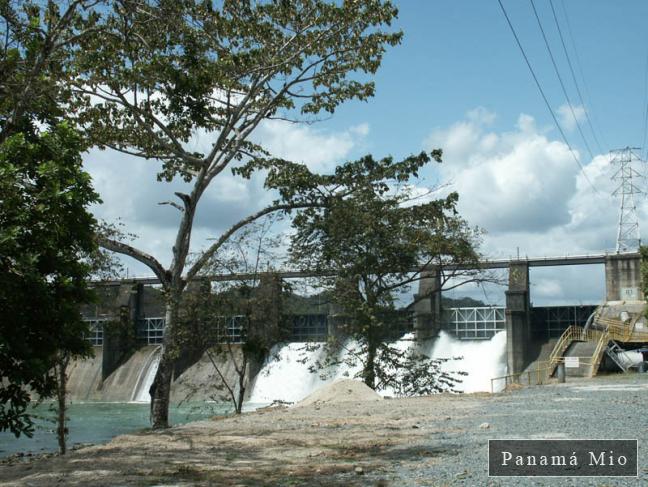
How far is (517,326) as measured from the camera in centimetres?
4172

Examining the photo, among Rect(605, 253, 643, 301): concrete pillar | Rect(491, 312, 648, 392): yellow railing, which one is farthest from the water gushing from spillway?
Rect(605, 253, 643, 301): concrete pillar

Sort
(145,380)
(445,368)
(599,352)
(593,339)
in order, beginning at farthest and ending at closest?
(145,380) < (445,368) < (593,339) < (599,352)

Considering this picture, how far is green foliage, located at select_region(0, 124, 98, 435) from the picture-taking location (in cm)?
696

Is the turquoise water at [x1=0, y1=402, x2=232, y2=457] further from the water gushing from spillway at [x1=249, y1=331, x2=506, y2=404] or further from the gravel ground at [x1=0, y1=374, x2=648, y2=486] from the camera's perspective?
the gravel ground at [x1=0, y1=374, x2=648, y2=486]

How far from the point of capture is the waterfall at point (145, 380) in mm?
47162

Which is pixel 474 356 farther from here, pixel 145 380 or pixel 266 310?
pixel 266 310

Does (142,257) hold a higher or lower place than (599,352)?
higher

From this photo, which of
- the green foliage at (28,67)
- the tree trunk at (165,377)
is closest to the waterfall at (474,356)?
the tree trunk at (165,377)

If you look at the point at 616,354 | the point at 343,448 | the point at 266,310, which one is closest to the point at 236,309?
the point at 266,310

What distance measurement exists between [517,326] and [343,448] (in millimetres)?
32936

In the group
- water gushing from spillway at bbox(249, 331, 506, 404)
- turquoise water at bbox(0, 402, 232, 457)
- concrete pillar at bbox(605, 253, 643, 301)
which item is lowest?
turquoise water at bbox(0, 402, 232, 457)

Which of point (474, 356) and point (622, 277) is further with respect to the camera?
point (622, 277)

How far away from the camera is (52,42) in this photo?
1016 centimetres

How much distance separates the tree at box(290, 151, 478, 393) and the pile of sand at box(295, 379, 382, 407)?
7.03 feet
